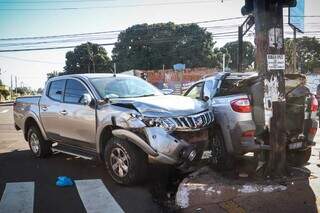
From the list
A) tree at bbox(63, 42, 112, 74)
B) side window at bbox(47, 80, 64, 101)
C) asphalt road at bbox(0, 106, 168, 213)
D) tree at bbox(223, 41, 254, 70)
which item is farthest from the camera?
tree at bbox(223, 41, 254, 70)

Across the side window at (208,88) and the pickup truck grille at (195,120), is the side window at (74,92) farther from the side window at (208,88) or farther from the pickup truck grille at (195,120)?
the side window at (208,88)

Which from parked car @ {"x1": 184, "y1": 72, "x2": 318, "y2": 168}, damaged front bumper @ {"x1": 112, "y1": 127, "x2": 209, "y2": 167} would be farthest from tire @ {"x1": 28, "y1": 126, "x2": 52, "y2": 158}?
parked car @ {"x1": 184, "y1": 72, "x2": 318, "y2": 168}

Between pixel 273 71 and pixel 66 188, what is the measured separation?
390 cm

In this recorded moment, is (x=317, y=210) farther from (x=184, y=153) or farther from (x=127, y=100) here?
(x=127, y=100)

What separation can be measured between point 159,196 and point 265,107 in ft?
7.48

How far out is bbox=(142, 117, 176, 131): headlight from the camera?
5801 millimetres

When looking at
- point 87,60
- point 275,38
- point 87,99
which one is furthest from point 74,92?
point 87,60

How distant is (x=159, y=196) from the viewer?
5891 millimetres

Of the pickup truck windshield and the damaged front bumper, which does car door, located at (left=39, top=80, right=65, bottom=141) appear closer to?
the pickup truck windshield

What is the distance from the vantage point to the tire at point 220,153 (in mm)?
6922

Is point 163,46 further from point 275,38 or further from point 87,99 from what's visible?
point 275,38

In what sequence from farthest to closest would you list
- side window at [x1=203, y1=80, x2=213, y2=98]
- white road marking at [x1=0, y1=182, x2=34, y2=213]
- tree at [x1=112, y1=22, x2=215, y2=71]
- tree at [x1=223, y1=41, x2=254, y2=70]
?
tree at [x1=223, y1=41, x2=254, y2=70] < tree at [x1=112, y1=22, x2=215, y2=71] < side window at [x1=203, y1=80, x2=213, y2=98] < white road marking at [x1=0, y1=182, x2=34, y2=213]

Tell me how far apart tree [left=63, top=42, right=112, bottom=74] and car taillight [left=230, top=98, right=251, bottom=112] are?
7387 centimetres

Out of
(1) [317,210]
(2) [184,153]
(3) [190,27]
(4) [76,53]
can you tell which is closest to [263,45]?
(2) [184,153]
